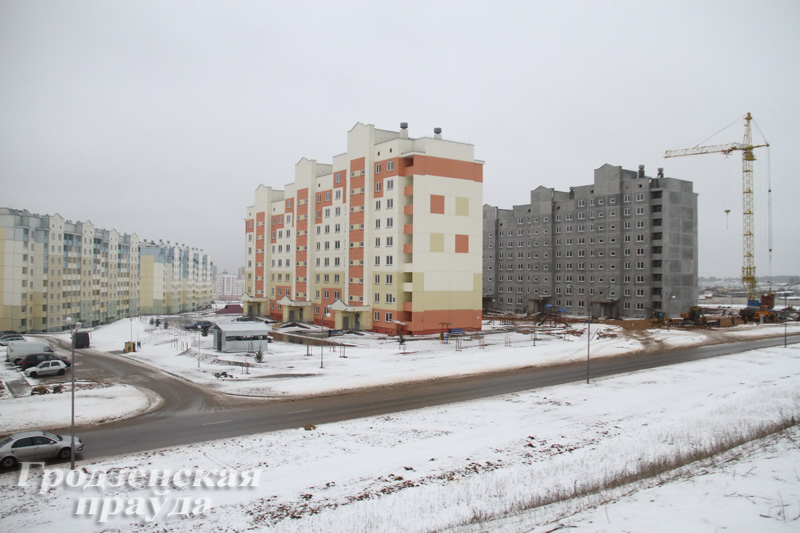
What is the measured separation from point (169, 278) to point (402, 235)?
3861 inches

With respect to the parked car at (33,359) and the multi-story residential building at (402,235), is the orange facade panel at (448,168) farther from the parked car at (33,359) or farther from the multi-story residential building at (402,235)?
the parked car at (33,359)

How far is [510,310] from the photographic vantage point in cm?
11525

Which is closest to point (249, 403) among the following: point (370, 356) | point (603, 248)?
point (370, 356)

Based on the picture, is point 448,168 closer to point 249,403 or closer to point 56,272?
point 249,403

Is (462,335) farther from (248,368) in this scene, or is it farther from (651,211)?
(651,211)

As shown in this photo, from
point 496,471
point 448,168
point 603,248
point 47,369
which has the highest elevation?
point 448,168

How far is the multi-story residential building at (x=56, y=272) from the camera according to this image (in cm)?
7925

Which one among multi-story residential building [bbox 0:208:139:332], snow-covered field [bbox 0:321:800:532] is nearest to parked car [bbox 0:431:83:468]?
snow-covered field [bbox 0:321:800:532]

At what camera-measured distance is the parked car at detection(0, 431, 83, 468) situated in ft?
63.2

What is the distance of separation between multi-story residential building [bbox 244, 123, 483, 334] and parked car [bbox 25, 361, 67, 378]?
2660cm

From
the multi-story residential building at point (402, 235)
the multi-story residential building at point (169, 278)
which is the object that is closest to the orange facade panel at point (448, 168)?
the multi-story residential building at point (402, 235)

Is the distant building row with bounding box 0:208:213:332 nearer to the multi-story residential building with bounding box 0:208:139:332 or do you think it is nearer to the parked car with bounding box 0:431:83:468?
the multi-story residential building with bounding box 0:208:139:332

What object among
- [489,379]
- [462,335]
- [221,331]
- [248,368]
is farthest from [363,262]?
[489,379]

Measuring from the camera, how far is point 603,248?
98500mm
